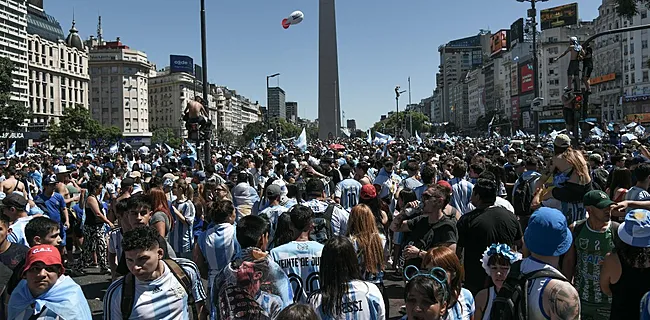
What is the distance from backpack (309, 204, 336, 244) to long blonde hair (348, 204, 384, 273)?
2.40 ft

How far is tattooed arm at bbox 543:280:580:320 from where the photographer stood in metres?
2.92

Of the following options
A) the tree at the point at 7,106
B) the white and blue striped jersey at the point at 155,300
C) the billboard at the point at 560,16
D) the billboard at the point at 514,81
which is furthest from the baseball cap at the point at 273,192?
the billboard at the point at 514,81

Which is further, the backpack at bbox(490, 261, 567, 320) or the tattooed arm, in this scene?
the backpack at bbox(490, 261, 567, 320)

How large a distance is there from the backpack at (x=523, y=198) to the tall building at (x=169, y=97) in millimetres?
130316

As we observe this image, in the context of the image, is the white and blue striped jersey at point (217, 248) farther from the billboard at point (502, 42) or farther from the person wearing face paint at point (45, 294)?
the billboard at point (502, 42)

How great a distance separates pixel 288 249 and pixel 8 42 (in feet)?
272

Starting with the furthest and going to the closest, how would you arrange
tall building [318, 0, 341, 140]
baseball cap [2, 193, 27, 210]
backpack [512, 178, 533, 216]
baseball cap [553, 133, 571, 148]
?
tall building [318, 0, 341, 140]
backpack [512, 178, 533, 216]
baseball cap [553, 133, 571, 148]
baseball cap [2, 193, 27, 210]

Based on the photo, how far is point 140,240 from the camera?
139 inches

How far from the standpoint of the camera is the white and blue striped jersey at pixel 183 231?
7.88 m

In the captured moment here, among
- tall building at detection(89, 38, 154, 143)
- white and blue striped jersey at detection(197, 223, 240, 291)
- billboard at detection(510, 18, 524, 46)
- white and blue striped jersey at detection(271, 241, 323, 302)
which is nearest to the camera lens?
white and blue striped jersey at detection(271, 241, 323, 302)

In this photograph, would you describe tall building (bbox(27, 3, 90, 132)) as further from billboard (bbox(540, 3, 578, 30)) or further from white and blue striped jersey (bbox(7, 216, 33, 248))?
billboard (bbox(540, 3, 578, 30))

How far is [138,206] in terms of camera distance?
5656mm

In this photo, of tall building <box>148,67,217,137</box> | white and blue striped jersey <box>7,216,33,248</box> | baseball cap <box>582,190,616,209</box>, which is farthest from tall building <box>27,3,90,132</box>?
baseball cap <box>582,190,616,209</box>

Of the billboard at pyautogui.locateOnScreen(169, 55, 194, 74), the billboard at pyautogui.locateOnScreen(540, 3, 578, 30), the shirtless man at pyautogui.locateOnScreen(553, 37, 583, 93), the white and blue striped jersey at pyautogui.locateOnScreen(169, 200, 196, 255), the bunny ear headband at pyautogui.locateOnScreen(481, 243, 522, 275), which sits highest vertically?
the billboard at pyautogui.locateOnScreen(540, 3, 578, 30)
